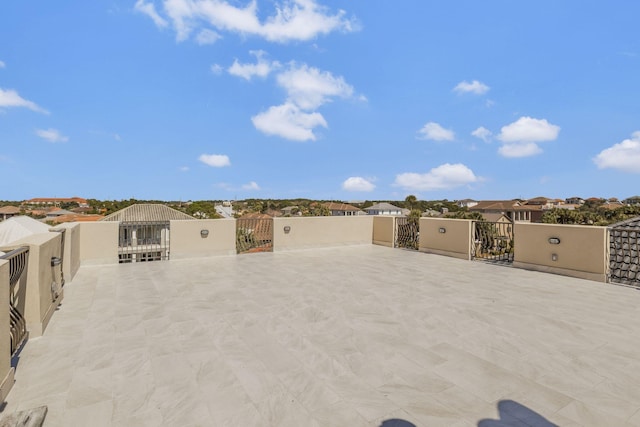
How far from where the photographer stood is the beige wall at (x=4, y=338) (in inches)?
89.2

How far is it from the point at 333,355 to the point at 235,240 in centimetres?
655

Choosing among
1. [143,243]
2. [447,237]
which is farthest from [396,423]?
[143,243]

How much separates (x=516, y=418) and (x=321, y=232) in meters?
8.57

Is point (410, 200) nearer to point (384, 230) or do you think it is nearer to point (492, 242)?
point (384, 230)

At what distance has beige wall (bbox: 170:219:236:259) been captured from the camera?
8.13 metres

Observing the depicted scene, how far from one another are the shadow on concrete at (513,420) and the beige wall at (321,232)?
7.86 m

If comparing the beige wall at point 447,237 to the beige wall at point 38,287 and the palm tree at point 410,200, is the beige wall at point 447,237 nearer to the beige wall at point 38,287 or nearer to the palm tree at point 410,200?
the beige wall at point 38,287

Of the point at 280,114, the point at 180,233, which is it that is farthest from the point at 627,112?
the point at 180,233

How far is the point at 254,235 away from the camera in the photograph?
9.53 meters

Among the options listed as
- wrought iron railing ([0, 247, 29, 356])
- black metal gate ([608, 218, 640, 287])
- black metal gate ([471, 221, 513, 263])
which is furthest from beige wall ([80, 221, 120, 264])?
black metal gate ([608, 218, 640, 287])

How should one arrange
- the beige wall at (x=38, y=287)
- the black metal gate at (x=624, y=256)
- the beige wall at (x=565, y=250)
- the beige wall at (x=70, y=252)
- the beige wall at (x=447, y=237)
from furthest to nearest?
the beige wall at (x=447, y=237) → the beige wall at (x=565, y=250) → the black metal gate at (x=624, y=256) → the beige wall at (x=70, y=252) → the beige wall at (x=38, y=287)

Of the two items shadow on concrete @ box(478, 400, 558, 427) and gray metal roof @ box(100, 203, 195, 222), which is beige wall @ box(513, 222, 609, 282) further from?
gray metal roof @ box(100, 203, 195, 222)

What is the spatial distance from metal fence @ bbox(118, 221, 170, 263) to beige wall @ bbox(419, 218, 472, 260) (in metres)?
7.43

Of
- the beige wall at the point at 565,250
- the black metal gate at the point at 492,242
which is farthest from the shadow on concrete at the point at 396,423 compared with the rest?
the black metal gate at the point at 492,242
